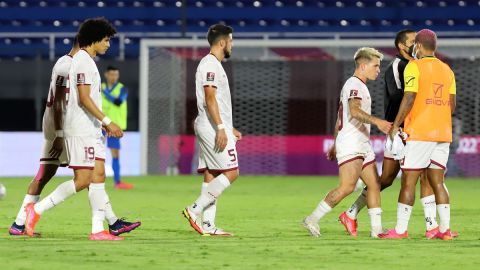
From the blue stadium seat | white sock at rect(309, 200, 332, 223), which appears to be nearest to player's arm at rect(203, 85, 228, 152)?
white sock at rect(309, 200, 332, 223)

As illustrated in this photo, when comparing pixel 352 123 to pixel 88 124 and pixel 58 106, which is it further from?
pixel 58 106

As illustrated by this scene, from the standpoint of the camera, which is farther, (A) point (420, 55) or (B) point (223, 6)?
(B) point (223, 6)

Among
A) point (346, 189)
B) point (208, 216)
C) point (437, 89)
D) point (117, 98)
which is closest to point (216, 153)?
point (208, 216)

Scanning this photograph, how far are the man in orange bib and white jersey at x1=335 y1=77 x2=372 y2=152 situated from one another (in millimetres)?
397

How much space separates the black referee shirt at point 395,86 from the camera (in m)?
9.63

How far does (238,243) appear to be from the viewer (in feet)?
28.0

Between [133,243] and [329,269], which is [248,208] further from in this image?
[329,269]

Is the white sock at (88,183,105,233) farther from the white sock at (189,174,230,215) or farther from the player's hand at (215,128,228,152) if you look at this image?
the player's hand at (215,128,228,152)

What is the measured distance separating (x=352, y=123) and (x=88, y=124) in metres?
2.05

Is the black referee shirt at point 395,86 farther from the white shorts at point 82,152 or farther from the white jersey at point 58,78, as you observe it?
the white jersey at point 58,78

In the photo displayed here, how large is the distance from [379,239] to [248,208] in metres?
4.26

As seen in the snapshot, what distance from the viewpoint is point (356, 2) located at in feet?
84.7

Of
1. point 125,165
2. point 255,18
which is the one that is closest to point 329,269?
point 125,165

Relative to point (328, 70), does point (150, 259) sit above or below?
below
